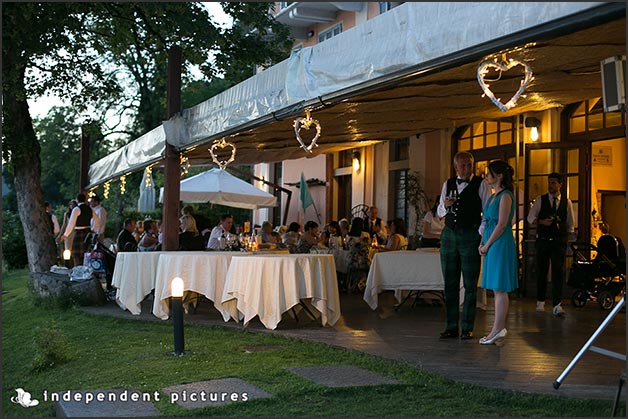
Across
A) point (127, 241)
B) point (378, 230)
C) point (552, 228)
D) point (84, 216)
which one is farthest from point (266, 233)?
point (552, 228)

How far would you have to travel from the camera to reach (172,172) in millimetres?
11602

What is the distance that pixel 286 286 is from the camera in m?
8.62

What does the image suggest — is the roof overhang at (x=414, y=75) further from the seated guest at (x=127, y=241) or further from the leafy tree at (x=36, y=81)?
the leafy tree at (x=36, y=81)

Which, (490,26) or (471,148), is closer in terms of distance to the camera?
(490,26)

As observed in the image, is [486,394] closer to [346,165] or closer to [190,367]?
[190,367]

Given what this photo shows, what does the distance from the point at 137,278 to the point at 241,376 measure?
4.66 metres

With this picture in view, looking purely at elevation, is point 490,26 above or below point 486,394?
above

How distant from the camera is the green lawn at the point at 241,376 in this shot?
16.8ft

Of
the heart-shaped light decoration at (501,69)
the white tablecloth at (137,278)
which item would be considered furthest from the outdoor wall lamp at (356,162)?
Answer: the heart-shaped light decoration at (501,69)

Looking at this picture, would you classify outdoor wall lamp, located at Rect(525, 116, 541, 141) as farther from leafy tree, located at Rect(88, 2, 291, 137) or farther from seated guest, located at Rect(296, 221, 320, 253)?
leafy tree, located at Rect(88, 2, 291, 137)

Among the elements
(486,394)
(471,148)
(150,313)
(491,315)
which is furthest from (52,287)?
(486,394)

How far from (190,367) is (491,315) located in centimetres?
473

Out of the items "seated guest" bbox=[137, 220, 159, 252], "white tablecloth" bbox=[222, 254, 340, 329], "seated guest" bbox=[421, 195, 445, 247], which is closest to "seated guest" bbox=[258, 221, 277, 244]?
"seated guest" bbox=[137, 220, 159, 252]

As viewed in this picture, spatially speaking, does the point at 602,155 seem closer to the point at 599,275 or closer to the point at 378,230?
the point at 599,275
